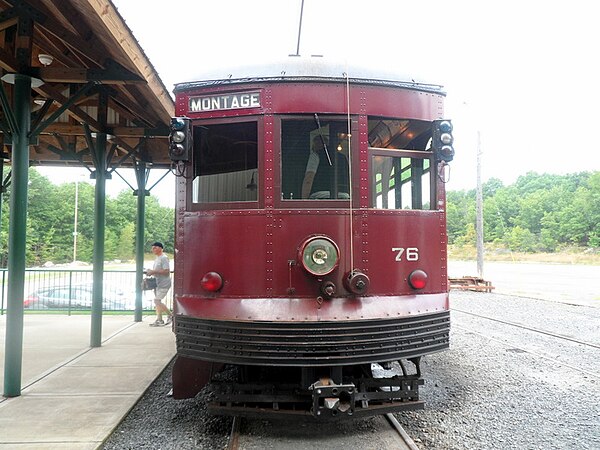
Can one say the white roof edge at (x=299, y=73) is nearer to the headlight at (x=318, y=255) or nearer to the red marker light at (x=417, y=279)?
the headlight at (x=318, y=255)

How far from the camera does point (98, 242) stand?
693 cm

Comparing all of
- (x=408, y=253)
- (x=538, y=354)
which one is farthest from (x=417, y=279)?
(x=538, y=354)

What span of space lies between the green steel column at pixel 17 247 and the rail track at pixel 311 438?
8.51 ft

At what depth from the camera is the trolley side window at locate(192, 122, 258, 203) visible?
3.67m

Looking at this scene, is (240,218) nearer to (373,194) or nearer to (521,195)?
(373,194)

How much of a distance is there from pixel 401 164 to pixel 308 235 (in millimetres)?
1127

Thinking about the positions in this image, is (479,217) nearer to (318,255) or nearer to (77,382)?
(318,255)

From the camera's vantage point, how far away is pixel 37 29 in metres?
5.39

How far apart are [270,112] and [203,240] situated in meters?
1.23

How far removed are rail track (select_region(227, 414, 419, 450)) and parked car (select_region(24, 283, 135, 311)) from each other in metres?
8.09

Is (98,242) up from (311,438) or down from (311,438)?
up

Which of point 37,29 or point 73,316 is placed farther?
point 73,316

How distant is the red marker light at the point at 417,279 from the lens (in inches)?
143

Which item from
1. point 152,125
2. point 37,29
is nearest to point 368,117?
point 37,29
